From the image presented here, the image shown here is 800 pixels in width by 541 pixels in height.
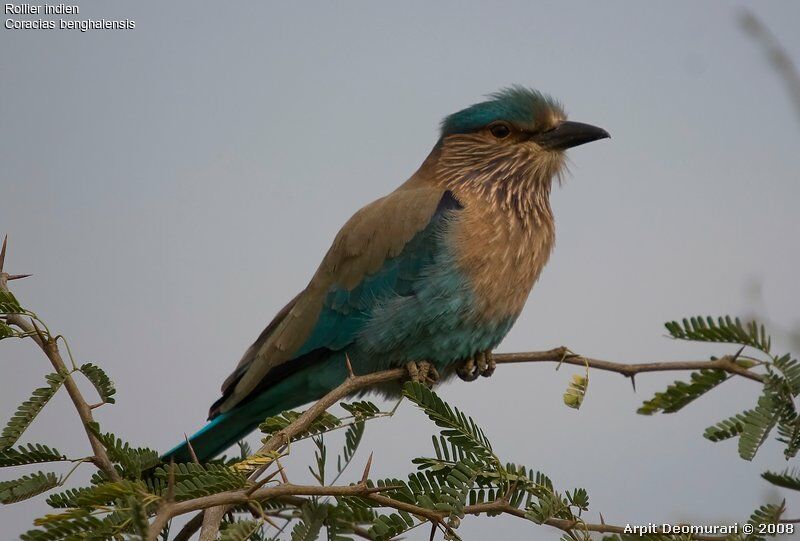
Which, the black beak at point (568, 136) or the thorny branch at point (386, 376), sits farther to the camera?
the black beak at point (568, 136)

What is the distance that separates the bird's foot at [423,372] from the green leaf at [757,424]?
164cm

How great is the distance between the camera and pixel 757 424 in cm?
258

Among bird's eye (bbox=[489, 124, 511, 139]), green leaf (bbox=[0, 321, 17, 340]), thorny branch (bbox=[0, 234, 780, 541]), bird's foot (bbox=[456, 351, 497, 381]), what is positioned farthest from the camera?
bird's eye (bbox=[489, 124, 511, 139])

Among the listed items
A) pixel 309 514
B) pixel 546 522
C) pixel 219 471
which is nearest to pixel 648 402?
pixel 546 522

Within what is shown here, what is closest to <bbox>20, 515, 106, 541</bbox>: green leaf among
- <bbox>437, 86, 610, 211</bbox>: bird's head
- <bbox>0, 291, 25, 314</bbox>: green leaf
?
<bbox>0, 291, 25, 314</bbox>: green leaf

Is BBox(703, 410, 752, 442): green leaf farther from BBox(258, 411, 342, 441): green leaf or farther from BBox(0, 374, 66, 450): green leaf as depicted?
BBox(0, 374, 66, 450): green leaf

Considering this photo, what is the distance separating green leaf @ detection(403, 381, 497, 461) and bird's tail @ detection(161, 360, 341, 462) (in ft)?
4.81

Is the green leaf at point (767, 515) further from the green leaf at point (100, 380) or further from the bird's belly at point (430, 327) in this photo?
the green leaf at point (100, 380)

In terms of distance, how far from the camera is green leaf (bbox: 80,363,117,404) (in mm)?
2881

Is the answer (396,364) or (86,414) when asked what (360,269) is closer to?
(396,364)

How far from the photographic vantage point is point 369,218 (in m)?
4.39

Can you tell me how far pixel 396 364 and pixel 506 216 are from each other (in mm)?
871

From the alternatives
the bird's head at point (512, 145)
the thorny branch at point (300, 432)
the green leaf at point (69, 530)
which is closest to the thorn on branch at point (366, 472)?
the thorny branch at point (300, 432)

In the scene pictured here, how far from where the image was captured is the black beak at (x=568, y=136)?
459 centimetres
